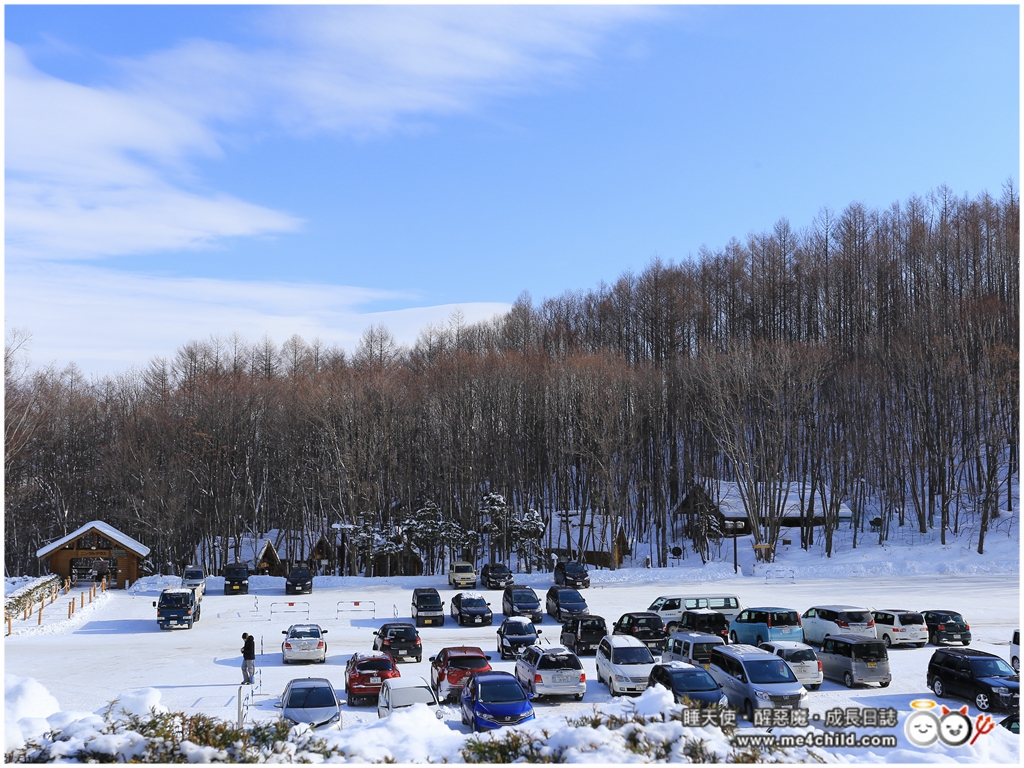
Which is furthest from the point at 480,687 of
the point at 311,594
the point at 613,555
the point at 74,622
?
the point at 613,555

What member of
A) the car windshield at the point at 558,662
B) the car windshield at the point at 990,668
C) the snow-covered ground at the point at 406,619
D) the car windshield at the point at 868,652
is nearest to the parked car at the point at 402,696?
the snow-covered ground at the point at 406,619

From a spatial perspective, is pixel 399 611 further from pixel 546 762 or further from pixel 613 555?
pixel 546 762

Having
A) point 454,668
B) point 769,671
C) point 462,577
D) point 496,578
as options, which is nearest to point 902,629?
point 769,671

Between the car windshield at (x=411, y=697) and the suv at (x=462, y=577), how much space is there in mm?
25566

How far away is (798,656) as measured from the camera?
1966 centimetres

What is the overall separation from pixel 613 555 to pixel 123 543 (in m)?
28.9

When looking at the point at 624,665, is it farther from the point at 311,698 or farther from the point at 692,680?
the point at 311,698

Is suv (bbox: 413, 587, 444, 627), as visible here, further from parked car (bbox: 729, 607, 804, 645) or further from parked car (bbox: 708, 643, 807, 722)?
parked car (bbox: 708, 643, 807, 722)

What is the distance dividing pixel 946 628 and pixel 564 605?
13.8 m

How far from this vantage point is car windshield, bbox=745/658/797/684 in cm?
1739

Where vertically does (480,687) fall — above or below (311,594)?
above

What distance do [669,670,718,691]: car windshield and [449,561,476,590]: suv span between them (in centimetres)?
2633

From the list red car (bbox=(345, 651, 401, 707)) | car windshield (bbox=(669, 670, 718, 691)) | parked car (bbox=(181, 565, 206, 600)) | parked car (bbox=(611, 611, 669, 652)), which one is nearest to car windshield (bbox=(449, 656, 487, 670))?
red car (bbox=(345, 651, 401, 707))

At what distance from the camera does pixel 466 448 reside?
5991 cm
